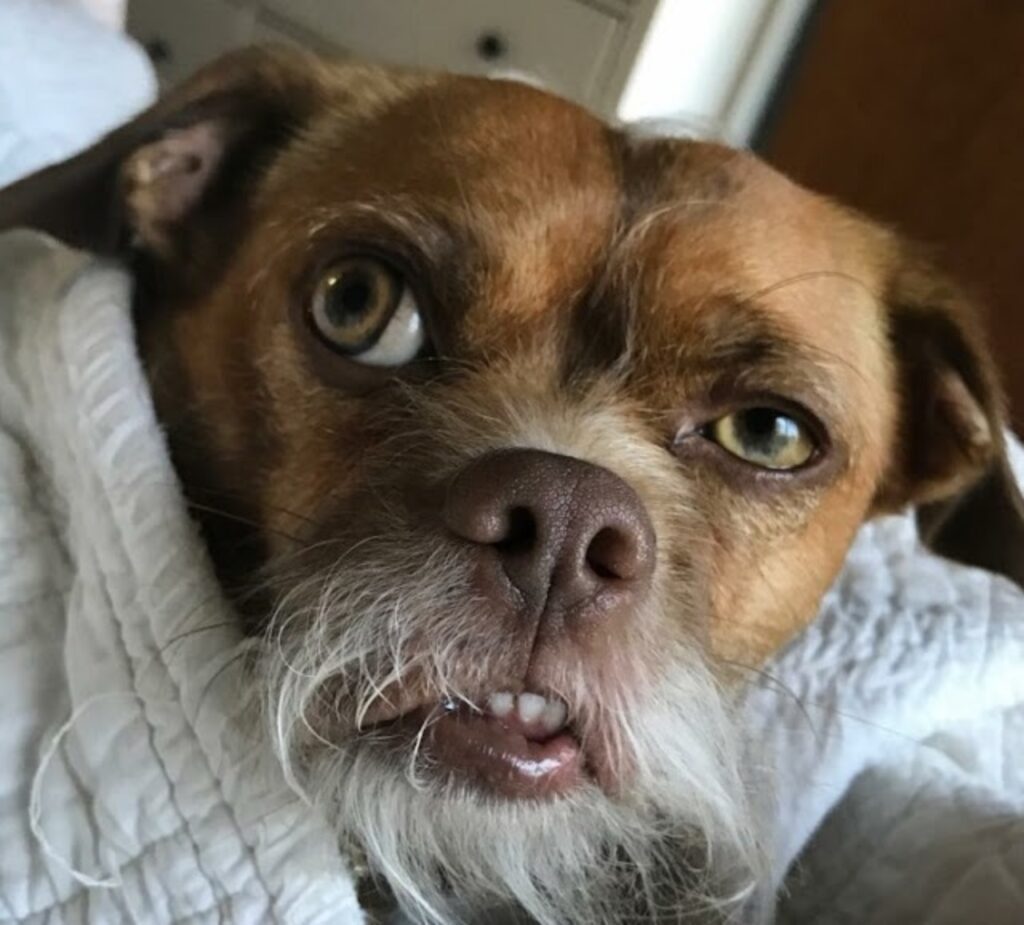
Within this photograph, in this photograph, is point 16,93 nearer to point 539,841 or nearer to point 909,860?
point 539,841

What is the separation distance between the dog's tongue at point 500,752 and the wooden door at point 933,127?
2130mm

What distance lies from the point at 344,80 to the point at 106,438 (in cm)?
43

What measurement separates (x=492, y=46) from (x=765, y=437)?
6.89 ft

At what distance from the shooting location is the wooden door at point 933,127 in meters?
2.92

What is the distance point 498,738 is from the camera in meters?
0.88

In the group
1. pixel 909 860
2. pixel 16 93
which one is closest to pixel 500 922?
pixel 909 860

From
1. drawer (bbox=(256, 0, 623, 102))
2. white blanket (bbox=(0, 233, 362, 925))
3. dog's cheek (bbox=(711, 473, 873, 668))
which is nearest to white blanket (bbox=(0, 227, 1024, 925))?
white blanket (bbox=(0, 233, 362, 925))

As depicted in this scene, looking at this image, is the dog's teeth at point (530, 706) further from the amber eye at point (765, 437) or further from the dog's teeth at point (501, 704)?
the amber eye at point (765, 437)

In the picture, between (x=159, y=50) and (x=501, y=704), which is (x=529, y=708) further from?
(x=159, y=50)

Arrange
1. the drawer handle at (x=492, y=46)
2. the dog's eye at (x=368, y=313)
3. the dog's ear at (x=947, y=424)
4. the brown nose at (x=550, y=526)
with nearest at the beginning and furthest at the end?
the brown nose at (x=550, y=526), the dog's eye at (x=368, y=313), the dog's ear at (x=947, y=424), the drawer handle at (x=492, y=46)

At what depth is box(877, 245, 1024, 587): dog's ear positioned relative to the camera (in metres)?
1.32

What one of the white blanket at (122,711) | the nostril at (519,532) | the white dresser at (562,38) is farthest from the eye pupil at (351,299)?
the white dresser at (562,38)

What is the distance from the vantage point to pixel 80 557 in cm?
99

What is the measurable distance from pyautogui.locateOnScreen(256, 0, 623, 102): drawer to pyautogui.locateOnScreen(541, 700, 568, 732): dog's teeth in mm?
2114
